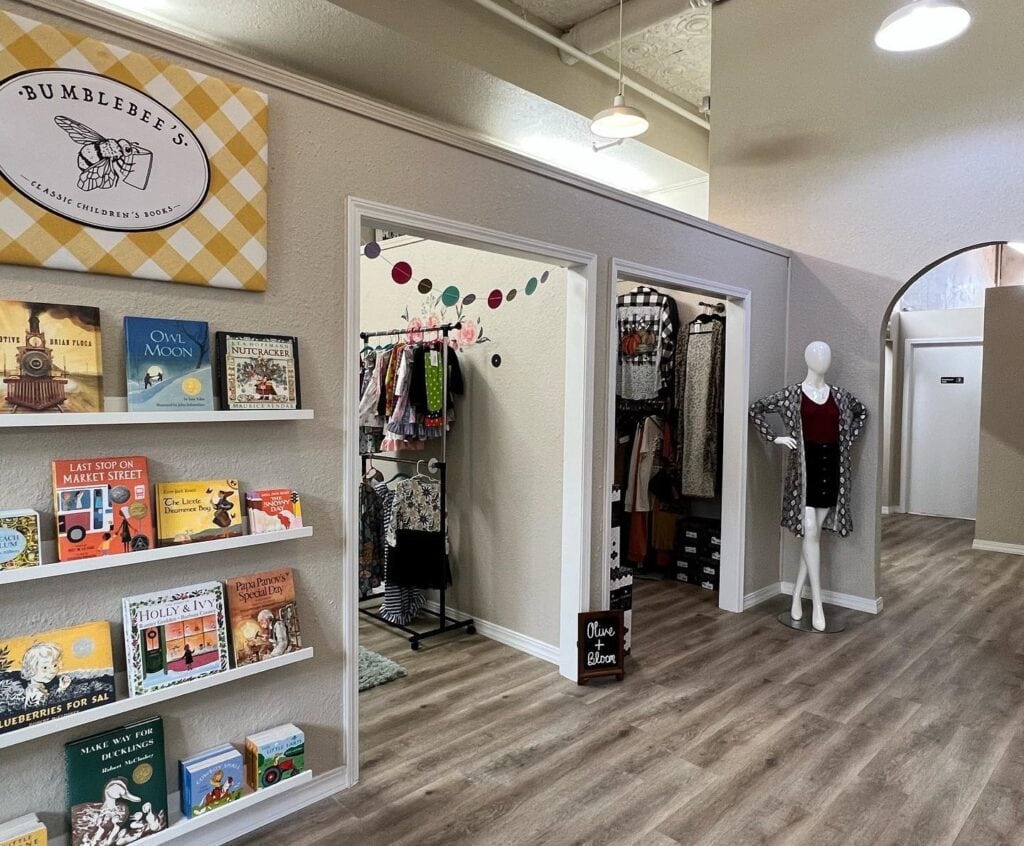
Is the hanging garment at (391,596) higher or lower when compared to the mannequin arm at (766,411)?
lower

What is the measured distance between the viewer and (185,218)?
1.86m

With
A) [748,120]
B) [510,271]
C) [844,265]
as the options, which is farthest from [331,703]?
[748,120]

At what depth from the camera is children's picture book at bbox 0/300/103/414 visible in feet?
5.25

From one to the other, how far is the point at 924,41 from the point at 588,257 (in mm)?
1588

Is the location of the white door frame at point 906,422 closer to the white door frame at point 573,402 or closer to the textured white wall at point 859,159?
the textured white wall at point 859,159

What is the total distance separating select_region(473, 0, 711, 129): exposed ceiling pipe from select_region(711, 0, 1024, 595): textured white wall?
1119mm

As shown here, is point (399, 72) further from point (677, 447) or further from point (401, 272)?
point (677, 447)

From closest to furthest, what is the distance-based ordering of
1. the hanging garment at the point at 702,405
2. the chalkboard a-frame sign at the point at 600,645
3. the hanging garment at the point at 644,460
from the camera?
the chalkboard a-frame sign at the point at 600,645
the hanging garment at the point at 702,405
the hanging garment at the point at 644,460

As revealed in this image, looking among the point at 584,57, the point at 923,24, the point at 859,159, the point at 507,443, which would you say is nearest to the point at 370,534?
the point at 507,443

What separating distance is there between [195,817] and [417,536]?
1.95 meters

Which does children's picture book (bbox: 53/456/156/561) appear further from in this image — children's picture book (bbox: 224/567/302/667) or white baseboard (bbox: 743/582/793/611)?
white baseboard (bbox: 743/582/793/611)

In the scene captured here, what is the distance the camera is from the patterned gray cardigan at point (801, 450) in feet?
13.0

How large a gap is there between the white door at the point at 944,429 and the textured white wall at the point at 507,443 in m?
6.08

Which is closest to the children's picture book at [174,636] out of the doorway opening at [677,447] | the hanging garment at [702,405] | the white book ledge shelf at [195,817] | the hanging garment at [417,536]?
the white book ledge shelf at [195,817]
